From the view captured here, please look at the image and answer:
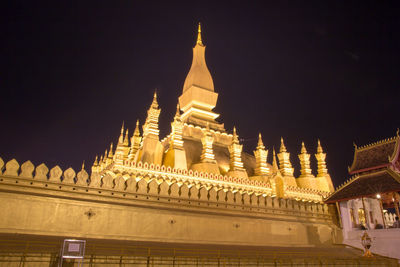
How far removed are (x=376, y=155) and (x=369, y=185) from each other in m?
2.98

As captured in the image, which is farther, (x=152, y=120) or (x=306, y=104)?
(x=306, y=104)

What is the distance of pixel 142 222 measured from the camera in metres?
10.4

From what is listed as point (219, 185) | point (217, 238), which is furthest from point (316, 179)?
point (217, 238)

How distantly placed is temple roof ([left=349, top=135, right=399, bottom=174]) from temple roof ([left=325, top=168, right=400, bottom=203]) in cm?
116

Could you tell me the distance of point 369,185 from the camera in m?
13.3

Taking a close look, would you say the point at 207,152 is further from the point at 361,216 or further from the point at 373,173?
the point at 373,173

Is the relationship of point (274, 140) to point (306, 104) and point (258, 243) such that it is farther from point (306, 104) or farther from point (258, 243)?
point (258, 243)

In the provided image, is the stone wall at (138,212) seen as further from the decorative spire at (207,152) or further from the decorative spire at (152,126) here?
the decorative spire at (152,126)

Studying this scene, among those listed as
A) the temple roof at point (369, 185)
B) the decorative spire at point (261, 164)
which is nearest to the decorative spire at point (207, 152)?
the decorative spire at point (261, 164)

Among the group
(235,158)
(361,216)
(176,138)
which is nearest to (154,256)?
(361,216)

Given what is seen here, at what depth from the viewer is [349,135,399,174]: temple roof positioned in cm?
1475

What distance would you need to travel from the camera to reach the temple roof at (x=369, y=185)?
12492 mm

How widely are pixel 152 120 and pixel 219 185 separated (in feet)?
21.1

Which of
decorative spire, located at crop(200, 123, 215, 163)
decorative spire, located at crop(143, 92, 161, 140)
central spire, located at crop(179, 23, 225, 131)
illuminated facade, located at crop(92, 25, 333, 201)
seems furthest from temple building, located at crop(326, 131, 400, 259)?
central spire, located at crop(179, 23, 225, 131)
